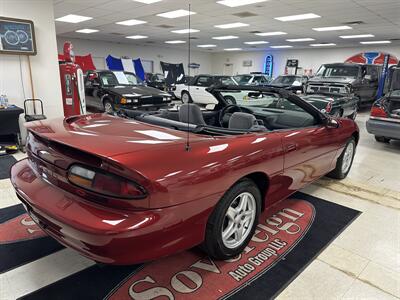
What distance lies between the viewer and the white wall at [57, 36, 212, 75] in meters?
17.2

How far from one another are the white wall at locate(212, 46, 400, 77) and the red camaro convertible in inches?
735

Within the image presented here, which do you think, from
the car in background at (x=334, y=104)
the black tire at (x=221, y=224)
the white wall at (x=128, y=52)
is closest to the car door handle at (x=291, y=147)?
the black tire at (x=221, y=224)

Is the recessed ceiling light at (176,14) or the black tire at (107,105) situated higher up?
the recessed ceiling light at (176,14)

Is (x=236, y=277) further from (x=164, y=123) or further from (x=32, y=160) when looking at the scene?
(x=32, y=160)

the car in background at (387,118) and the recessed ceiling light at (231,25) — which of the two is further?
the recessed ceiling light at (231,25)

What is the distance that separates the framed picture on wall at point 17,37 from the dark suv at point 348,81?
7.43m

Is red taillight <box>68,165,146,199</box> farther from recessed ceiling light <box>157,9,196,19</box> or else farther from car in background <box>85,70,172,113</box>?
recessed ceiling light <box>157,9,196,19</box>

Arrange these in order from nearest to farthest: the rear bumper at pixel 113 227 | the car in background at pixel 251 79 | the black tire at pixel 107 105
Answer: the rear bumper at pixel 113 227
the black tire at pixel 107 105
the car in background at pixel 251 79

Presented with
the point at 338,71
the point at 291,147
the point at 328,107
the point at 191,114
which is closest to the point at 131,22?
the point at 338,71

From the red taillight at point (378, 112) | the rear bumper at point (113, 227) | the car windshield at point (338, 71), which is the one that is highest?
the car windshield at point (338, 71)

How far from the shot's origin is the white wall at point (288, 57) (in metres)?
18.0

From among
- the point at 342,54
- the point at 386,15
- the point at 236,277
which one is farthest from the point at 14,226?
the point at 342,54

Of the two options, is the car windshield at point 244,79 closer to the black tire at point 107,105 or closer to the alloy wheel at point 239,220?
the black tire at point 107,105

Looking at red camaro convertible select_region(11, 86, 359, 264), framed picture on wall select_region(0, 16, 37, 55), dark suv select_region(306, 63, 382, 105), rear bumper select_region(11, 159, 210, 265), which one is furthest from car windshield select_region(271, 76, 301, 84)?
rear bumper select_region(11, 159, 210, 265)
